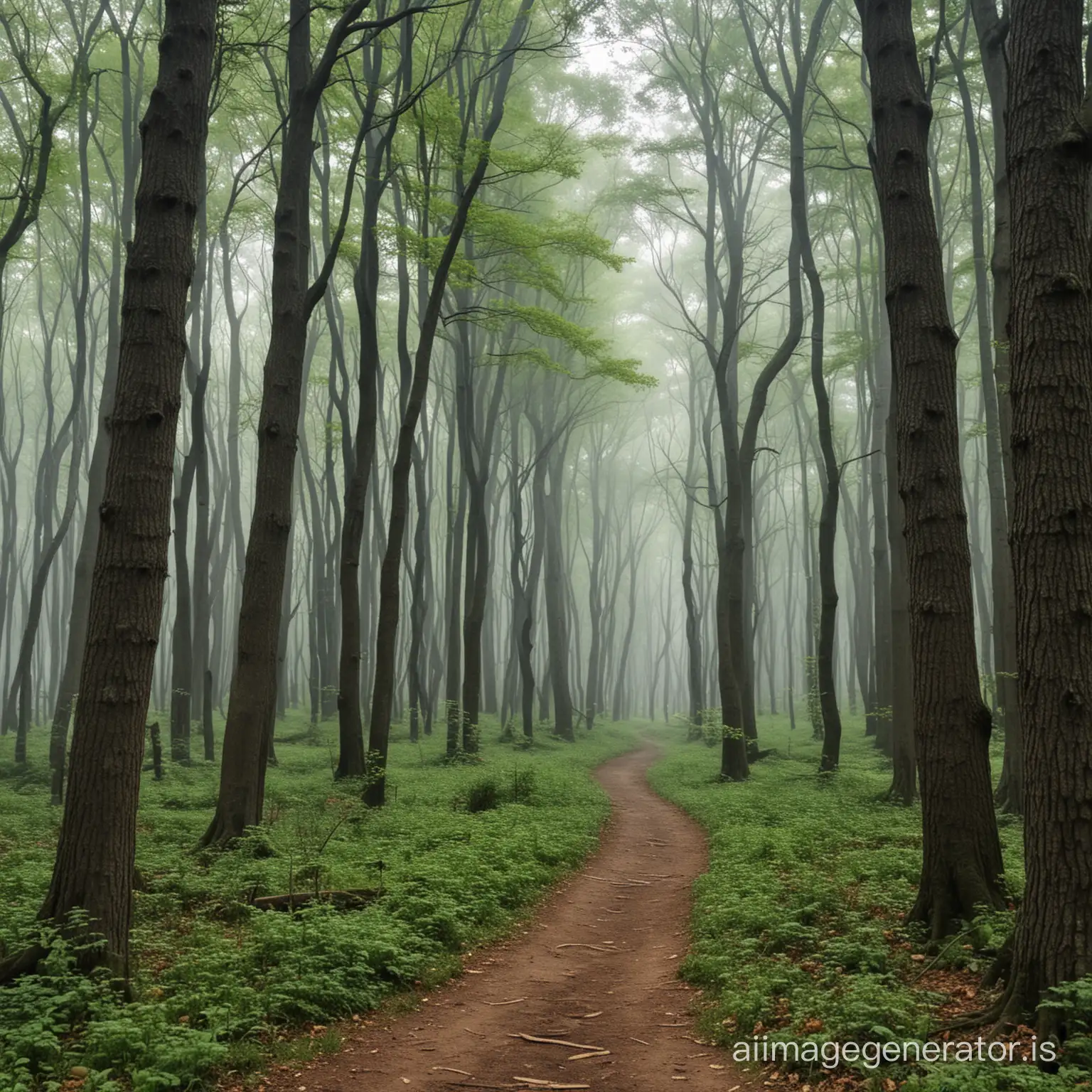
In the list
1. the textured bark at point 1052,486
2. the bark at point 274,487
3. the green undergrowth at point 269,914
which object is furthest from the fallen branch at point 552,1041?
the bark at point 274,487

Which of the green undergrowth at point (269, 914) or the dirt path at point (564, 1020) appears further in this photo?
the dirt path at point (564, 1020)

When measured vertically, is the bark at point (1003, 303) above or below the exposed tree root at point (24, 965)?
above

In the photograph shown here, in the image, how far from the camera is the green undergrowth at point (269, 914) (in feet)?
13.2

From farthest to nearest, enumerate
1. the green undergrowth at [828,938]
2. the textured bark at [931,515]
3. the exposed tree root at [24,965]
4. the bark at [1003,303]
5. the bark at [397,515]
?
the bark at [397,515]
the bark at [1003,303]
the textured bark at [931,515]
the exposed tree root at [24,965]
the green undergrowth at [828,938]

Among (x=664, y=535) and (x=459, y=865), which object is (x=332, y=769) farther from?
(x=664, y=535)

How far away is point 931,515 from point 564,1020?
13.2 feet

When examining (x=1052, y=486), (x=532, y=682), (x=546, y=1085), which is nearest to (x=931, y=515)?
(x=1052, y=486)

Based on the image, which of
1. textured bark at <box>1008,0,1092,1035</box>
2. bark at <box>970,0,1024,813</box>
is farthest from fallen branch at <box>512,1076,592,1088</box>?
bark at <box>970,0,1024,813</box>

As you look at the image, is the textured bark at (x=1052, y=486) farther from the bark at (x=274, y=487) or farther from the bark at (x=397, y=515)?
the bark at (x=397, y=515)

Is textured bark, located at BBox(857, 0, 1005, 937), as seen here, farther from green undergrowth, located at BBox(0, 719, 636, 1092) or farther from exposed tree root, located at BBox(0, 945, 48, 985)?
exposed tree root, located at BBox(0, 945, 48, 985)

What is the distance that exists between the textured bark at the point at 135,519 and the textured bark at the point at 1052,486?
4.59 m

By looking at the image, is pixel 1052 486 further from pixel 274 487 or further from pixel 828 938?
pixel 274 487

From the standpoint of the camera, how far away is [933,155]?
17.7m

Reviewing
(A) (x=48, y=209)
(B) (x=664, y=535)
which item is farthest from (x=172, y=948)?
(B) (x=664, y=535)
